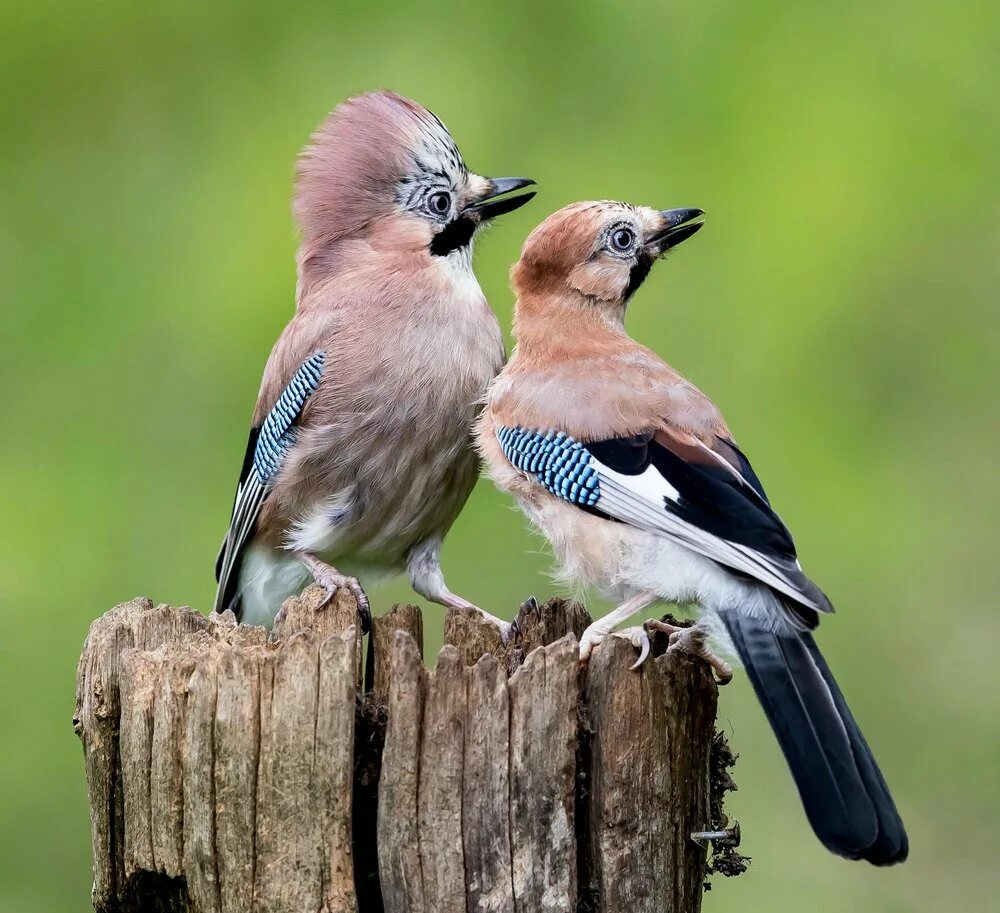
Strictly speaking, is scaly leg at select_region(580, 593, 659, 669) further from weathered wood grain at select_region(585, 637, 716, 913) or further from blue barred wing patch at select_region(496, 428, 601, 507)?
blue barred wing patch at select_region(496, 428, 601, 507)

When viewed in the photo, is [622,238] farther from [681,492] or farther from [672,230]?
[681,492]

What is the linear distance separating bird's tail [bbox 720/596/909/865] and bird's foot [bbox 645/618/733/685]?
0.14m

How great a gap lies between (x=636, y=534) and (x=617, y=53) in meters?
4.43

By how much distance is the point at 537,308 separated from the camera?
194 inches

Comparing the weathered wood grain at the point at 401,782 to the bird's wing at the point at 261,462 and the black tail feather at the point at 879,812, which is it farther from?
the bird's wing at the point at 261,462

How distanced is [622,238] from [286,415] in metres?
1.14

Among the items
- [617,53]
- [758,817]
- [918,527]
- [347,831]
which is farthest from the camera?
[617,53]

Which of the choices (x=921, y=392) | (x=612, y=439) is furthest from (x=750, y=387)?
(x=612, y=439)

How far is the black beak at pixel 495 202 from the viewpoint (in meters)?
5.16

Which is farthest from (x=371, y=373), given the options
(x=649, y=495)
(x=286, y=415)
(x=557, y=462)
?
(x=649, y=495)

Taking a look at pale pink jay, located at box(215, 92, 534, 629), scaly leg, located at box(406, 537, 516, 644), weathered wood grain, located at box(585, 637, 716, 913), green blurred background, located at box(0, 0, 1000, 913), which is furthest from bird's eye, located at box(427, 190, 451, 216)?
weathered wood grain, located at box(585, 637, 716, 913)

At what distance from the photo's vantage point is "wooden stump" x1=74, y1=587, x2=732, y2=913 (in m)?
3.33

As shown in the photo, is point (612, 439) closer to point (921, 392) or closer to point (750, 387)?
point (750, 387)

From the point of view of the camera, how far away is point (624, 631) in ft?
12.6
